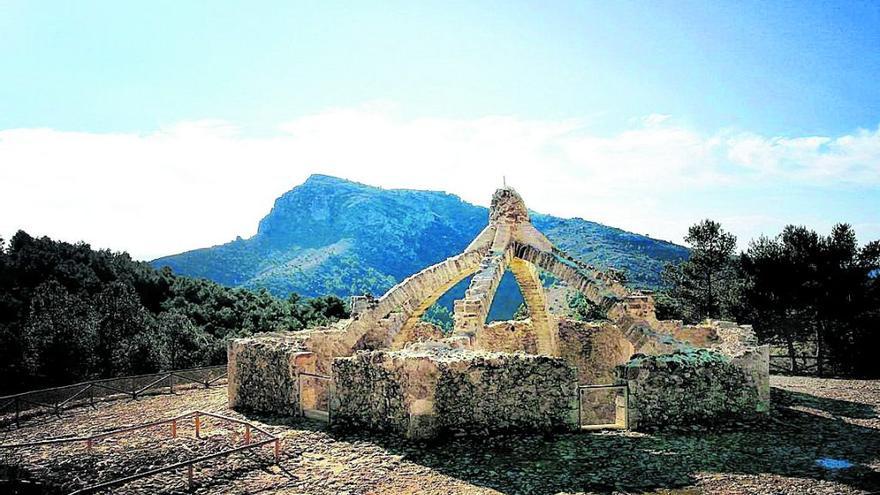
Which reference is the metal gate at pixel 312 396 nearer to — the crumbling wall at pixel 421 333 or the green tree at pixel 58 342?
the crumbling wall at pixel 421 333

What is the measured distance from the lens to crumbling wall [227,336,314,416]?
13914mm

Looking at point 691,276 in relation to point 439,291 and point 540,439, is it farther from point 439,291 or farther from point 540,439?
point 540,439

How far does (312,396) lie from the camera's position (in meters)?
14.0

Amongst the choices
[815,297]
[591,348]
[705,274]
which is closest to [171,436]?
[591,348]

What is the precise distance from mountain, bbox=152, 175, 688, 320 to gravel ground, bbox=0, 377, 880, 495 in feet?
170

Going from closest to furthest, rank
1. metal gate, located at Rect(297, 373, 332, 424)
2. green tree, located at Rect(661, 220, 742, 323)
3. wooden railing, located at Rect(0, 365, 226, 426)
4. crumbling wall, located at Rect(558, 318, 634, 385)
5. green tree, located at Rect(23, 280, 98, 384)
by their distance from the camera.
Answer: metal gate, located at Rect(297, 373, 332, 424)
wooden railing, located at Rect(0, 365, 226, 426)
crumbling wall, located at Rect(558, 318, 634, 385)
green tree, located at Rect(23, 280, 98, 384)
green tree, located at Rect(661, 220, 742, 323)

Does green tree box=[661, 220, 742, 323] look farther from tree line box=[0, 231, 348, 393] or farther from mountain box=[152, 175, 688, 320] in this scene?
mountain box=[152, 175, 688, 320]

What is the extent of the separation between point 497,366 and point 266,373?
5669 mm

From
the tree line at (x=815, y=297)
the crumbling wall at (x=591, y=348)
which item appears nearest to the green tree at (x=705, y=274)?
the tree line at (x=815, y=297)

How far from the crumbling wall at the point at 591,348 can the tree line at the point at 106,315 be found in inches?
486

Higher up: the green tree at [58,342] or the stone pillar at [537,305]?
the stone pillar at [537,305]

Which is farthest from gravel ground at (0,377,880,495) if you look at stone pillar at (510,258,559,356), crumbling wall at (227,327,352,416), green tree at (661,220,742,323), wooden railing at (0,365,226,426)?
green tree at (661,220,742,323)

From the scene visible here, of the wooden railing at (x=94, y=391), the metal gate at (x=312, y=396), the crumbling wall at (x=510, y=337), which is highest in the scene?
the crumbling wall at (x=510, y=337)

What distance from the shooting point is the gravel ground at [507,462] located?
934cm
